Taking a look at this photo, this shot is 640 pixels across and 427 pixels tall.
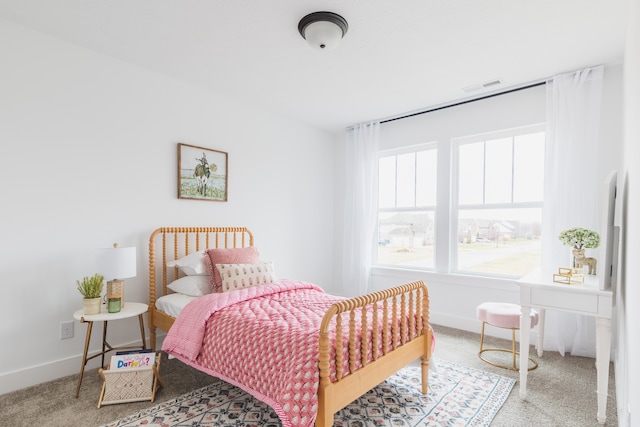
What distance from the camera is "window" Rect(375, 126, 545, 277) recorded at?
3580 millimetres

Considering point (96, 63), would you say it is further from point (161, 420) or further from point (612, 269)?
point (612, 269)

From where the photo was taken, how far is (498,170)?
3777mm

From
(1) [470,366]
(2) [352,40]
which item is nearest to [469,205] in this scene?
(1) [470,366]

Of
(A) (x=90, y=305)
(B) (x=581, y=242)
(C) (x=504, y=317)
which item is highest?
(B) (x=581, y=242)

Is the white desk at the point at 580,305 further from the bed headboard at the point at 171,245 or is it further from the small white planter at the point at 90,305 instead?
the small white planter at the point at 90,305

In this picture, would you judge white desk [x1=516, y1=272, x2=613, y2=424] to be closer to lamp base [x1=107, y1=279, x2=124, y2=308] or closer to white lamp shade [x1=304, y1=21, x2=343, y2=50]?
white lamp shade [x1=304, y1=21, x2=343, y2=50]

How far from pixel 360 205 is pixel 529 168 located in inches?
79.1

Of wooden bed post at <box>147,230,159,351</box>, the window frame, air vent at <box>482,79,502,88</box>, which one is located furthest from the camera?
the window frame

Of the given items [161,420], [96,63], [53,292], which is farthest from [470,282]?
[96,63]

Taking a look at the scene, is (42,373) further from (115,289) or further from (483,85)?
(483,85)

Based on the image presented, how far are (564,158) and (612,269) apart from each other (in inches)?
47.5

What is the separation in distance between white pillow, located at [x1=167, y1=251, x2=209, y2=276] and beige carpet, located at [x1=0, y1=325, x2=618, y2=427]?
77cm

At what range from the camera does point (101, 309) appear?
2604mm

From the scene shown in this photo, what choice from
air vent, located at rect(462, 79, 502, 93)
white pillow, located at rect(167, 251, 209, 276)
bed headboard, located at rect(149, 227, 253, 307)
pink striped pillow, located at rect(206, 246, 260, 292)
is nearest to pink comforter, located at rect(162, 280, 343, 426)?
pink striped pillow, located at rect(206, 246, 260, 292)
